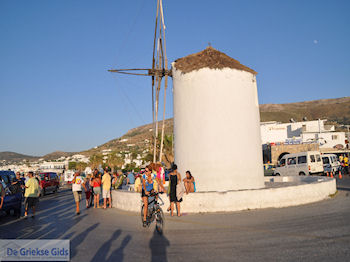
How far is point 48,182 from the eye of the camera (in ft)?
78.9

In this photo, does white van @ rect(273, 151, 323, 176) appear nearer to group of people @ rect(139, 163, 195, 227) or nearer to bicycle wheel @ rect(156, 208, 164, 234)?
group of people @ rect(139, 163, 195, 227)

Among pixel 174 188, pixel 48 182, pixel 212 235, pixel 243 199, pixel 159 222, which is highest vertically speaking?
pixel 174 188

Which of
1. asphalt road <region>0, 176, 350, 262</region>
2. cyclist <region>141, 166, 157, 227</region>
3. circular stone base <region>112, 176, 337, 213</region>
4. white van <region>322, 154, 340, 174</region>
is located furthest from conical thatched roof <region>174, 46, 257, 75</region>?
white van <region>322, 154, 340, 174</region>

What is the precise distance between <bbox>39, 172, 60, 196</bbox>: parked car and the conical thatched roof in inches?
618

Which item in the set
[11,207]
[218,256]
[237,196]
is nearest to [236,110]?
[237,196]

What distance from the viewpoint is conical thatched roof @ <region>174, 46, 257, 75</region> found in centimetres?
1370

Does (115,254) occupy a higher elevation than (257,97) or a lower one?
lower

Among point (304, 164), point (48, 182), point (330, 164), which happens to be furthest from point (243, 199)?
point (330, 164)

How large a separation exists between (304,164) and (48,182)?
21.2 m

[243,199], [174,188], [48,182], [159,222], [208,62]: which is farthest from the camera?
[48,182]

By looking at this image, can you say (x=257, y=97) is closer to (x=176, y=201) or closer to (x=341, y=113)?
(x=176, y=201)

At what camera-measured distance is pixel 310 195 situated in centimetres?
1148

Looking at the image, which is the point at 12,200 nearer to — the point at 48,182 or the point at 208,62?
the point at 208,62

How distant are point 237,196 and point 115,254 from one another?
224 inches
